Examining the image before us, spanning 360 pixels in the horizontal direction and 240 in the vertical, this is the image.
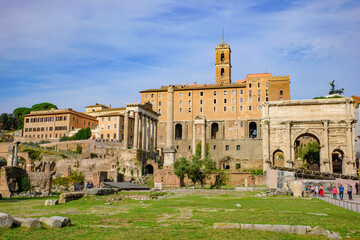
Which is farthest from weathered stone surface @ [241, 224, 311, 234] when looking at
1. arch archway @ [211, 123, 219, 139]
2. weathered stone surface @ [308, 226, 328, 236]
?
arch archway @ [211, 123, 219, 139]

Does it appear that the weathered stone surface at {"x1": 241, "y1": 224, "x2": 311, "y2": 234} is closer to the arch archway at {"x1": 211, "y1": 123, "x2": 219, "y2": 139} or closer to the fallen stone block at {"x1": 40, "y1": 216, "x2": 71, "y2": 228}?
the fallen stone block at {"x1": 40, "y1": 216, "x2": 71, "y2": 228}

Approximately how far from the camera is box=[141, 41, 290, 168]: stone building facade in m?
80.6

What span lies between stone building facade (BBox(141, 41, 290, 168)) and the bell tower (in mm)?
8674

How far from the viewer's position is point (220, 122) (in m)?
84.4

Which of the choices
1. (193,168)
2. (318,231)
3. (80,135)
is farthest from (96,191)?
(80,135)

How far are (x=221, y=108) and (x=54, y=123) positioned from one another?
40.4 m

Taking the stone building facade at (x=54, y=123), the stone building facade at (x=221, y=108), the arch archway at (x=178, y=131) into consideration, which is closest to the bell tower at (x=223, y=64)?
the stone building facade at (x=221, y=108)

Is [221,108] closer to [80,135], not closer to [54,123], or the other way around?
[80,135]

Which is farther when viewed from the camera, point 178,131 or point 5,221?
point 178,131

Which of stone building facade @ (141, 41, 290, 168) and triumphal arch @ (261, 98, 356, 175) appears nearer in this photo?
triumphal arch @ (261, 98, 356, 175)

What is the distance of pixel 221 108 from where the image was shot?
8506 centimetres

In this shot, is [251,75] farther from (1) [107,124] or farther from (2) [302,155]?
(1) [107,124]

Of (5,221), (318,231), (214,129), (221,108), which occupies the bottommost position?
(318,231)

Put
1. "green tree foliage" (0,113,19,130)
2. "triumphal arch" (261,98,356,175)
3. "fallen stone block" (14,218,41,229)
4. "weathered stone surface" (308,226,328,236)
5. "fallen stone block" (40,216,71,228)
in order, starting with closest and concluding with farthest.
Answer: "weathered stone surface" (308,226,328,236) → "fallen stone block" (14,218,41,229) → "fallen stone block" (40,216,71,228) → "triumphal arch" (261,98,356,175) → "green tree foliage" (0,113,19,130)
